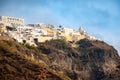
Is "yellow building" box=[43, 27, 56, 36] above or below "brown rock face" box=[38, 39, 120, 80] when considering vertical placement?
above

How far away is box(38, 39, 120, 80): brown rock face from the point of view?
314 ft

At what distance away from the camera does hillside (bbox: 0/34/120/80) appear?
7361cm

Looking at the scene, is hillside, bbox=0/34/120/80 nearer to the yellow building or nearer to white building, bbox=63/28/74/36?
the yellow building

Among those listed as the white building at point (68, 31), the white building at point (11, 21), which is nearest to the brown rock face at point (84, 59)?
the white building at point (68, 31)

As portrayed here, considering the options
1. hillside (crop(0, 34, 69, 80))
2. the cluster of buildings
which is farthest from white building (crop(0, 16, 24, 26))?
hillside (crop(0, 34, 69, 80))

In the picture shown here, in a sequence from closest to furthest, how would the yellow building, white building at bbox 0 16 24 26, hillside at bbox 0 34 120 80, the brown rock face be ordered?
1. hillside at bbox 0 34 120 80
2. the brown rock face
3. white building at bbox 0 16 24 26
4. the yellow building

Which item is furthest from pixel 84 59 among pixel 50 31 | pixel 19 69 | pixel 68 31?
pixel 19 69

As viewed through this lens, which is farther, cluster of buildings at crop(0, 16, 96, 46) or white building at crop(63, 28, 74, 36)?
white building at crop(63, 28, 74, 36)

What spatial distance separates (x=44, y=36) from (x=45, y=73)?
39137 mm

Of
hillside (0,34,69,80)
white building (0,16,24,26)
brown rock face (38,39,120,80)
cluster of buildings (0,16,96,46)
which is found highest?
white building (0,16,24,26)

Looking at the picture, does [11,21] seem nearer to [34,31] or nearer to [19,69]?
[34,31]

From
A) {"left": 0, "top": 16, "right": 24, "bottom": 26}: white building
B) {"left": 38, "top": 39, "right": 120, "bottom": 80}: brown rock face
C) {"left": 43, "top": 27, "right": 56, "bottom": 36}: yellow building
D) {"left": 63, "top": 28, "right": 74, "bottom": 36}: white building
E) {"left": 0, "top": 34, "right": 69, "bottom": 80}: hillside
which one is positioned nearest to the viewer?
{"left": 0, "top": 34, "right": 69, "bottom": 80}: hillside

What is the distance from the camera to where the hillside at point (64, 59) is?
73.6m

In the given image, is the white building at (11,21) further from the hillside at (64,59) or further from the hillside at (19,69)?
the hillside at (19,69)
